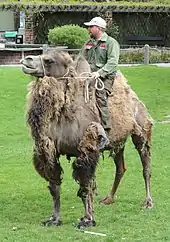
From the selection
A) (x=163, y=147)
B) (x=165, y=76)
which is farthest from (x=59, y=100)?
(x=165, y=76)

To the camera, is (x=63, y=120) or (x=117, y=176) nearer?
(x=63, y=120)

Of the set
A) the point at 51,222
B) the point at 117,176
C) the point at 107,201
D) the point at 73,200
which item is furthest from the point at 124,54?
the point at 51,222

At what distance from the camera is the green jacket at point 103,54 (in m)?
8.73

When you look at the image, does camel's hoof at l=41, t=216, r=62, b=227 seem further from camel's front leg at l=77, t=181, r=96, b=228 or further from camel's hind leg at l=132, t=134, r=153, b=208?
camel's hind leg at l=132, t=134, r=153, b=208

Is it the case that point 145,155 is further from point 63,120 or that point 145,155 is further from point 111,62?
point 63,120

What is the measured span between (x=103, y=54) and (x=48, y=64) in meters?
0.91

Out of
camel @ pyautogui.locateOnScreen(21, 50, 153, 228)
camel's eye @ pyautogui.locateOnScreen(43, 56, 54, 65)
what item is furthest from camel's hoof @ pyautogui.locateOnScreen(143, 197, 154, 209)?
camel's eye @ pyautogui.locateOnScreen(43, 56, 54, 65)

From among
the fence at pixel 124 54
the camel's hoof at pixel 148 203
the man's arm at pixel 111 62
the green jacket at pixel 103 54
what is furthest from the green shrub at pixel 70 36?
the man's arm at pixel 111 62

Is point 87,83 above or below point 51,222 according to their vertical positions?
above

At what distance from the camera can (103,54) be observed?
29.4 ft

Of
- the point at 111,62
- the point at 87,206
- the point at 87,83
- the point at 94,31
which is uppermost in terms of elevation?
the point at 94,31

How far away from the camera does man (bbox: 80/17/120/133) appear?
873 centimetres

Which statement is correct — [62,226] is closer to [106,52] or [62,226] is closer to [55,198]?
[55,198]

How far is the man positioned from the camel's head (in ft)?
1.35
